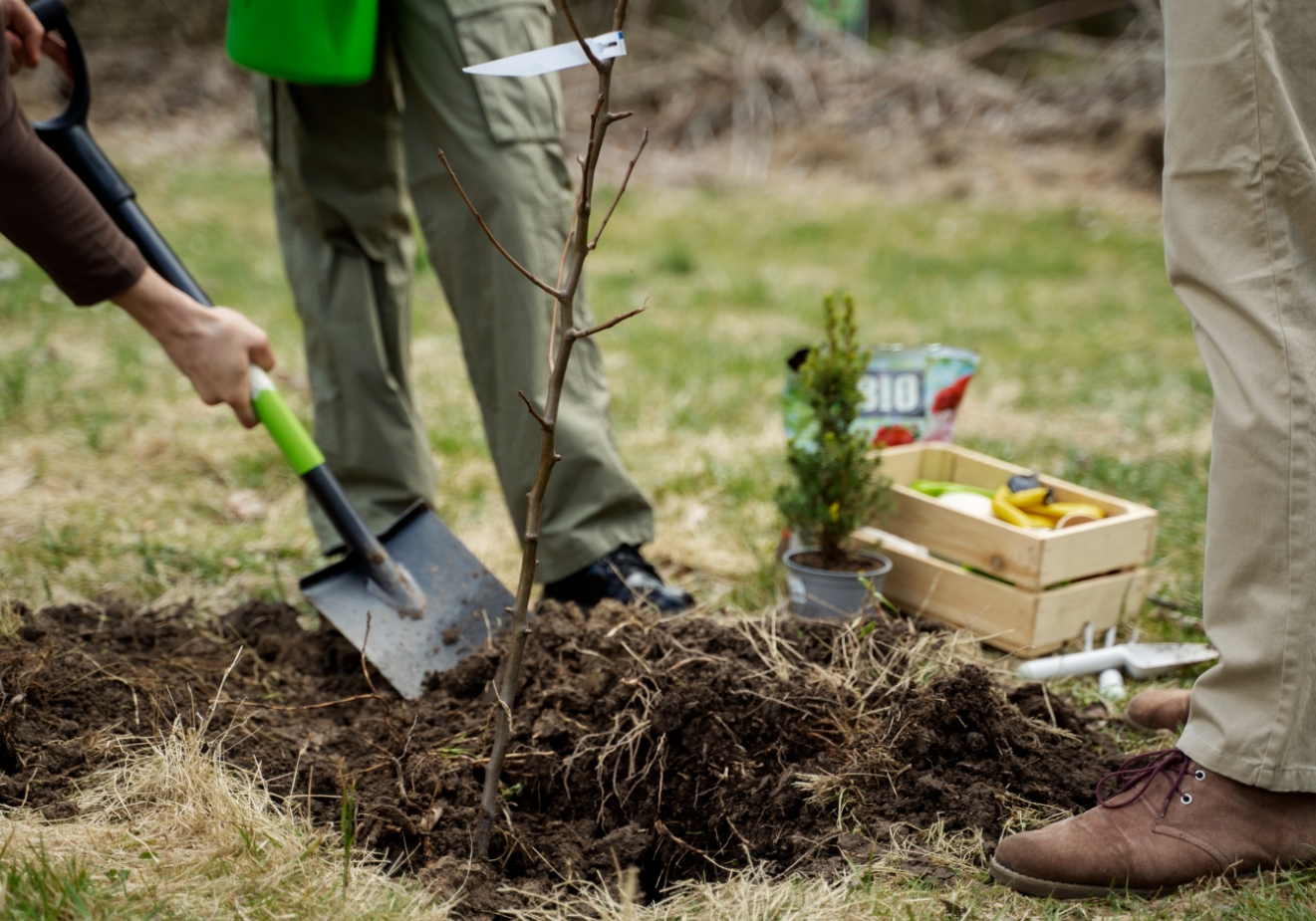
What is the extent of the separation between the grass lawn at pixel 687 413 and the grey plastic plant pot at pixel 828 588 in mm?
206

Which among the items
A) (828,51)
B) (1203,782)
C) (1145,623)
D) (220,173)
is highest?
(828,51)

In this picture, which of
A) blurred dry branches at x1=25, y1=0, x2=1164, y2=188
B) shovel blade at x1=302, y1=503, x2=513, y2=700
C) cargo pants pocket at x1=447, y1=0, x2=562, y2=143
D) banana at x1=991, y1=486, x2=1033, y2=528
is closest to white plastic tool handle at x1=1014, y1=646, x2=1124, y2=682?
banana at x1=991, y1=486, x2=1033, y2=528

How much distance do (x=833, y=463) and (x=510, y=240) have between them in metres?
0.81

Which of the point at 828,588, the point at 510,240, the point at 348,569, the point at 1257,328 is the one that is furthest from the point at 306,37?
the point at 1257,328

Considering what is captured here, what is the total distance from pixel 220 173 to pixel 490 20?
266 inches

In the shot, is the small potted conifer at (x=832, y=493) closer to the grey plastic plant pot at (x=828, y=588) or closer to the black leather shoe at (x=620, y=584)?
the grey plastic plant pot at (x=828, y=588)

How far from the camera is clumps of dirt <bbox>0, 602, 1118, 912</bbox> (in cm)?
174

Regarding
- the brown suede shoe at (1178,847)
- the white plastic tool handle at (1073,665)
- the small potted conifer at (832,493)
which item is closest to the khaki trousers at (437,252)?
the small potted conifer at (832,493)

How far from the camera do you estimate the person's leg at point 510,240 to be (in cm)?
228

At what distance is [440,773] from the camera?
179cm

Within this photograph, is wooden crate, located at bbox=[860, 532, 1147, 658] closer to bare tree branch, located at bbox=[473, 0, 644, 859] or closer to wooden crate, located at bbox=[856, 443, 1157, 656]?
wooden crate, located at bbox=[856, 443, 1157, 656]

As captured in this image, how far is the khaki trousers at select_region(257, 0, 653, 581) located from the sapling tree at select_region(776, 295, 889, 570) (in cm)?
35

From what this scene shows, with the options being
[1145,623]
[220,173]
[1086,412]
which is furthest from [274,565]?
[220,173]

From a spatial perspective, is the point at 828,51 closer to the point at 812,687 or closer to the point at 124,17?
the point at 124,17
